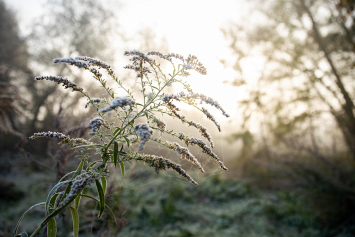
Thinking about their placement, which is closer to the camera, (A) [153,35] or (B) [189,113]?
(B) [189,113]

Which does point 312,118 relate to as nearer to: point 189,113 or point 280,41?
point 280,41

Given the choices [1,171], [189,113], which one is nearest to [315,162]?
[189,113]

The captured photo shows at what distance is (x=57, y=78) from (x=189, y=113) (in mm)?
1253

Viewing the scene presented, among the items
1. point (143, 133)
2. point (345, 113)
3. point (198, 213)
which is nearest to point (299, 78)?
point (345, 113)

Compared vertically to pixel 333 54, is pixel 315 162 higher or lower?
lower

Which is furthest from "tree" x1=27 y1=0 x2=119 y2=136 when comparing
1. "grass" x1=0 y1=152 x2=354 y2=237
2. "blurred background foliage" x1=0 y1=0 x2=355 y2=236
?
"grass" x1=0 y1=152 x2=354 y2=237

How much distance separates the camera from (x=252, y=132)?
31.6 ft

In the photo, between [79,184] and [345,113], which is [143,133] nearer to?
[79,184]

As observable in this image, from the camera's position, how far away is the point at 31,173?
6.59m

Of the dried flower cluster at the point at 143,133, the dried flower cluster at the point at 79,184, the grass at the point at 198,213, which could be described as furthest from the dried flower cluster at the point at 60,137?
the grass at the point at 198,213

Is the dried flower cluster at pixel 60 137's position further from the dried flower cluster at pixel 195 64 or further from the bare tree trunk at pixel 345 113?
the bare tree trunk at pixel 345 113

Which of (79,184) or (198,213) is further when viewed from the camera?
(198,213)

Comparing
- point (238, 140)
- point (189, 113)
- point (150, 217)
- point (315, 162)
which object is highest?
point (238, 140)

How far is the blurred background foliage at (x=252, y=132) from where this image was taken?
4195mm
